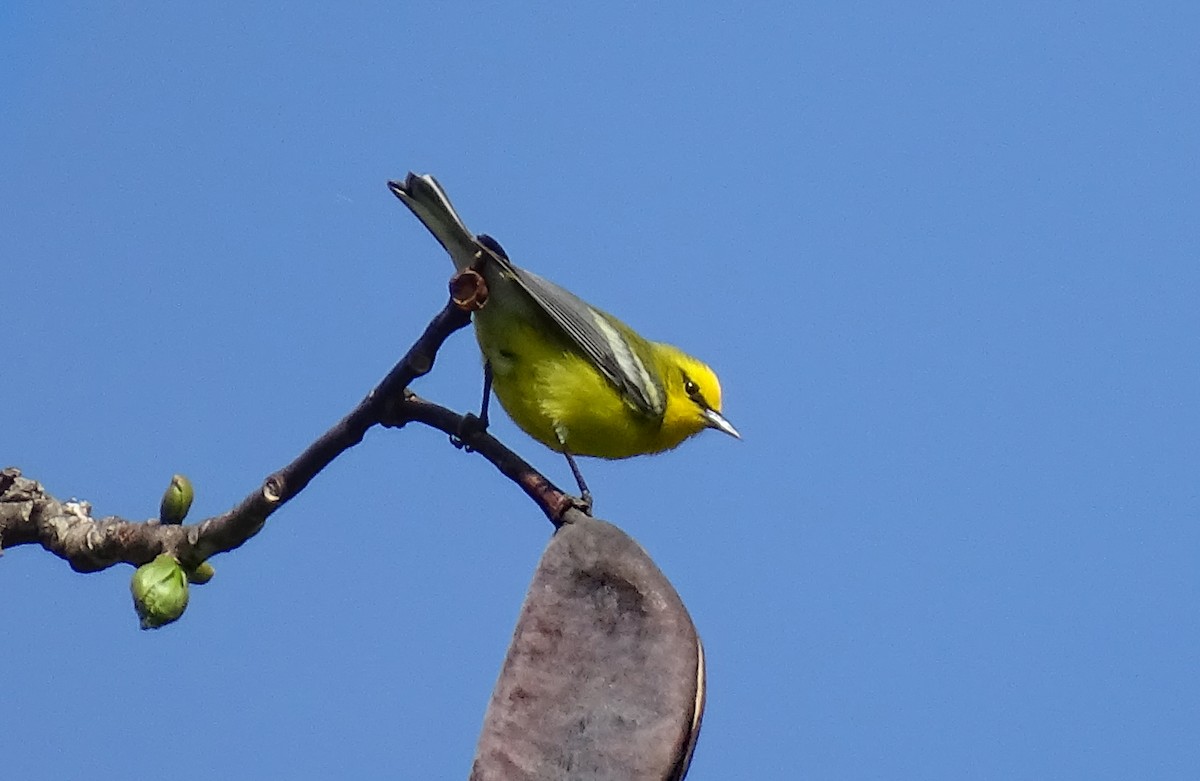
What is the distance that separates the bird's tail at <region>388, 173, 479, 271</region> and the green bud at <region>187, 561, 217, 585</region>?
3.36ft

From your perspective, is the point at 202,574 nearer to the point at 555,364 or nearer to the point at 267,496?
the point at 267,496

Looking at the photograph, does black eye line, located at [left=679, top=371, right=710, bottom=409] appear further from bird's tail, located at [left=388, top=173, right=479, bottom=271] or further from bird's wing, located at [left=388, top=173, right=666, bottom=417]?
bird's tail, located at [left=388, top=173, right=479, bottom=271]

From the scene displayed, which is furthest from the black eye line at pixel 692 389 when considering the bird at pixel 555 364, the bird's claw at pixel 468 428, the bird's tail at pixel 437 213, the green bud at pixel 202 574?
the green bud at pixel 202 574

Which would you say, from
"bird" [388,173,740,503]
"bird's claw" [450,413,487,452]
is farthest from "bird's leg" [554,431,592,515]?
"bird's claw" [450,413,487,452]

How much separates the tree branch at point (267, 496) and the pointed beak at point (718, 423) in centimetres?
208

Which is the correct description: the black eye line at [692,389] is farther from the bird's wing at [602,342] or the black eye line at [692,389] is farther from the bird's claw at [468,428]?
the bird's claw at [468,428]

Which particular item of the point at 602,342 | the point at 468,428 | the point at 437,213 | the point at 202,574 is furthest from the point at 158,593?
the point at 602,342

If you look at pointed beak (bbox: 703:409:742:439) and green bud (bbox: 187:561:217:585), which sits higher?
pointed beak (bbox: 703:409:742:439)

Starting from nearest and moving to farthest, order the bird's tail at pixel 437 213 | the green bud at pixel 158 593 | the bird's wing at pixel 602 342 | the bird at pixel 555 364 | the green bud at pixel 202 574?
the green bud at pixel 158 593 < the green bud at pixel 202 574 < the bird's tail at pixel 437 213 < the bird at pixel 555 364 < the bird's wing at pixel 602 342

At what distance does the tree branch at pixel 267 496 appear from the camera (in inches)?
83.4

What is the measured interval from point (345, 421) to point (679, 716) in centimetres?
70

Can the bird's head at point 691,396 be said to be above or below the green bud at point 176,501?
above

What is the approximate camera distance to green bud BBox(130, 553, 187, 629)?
2334 millimetres

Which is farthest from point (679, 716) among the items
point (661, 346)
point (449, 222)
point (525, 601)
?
point (661, 346)
